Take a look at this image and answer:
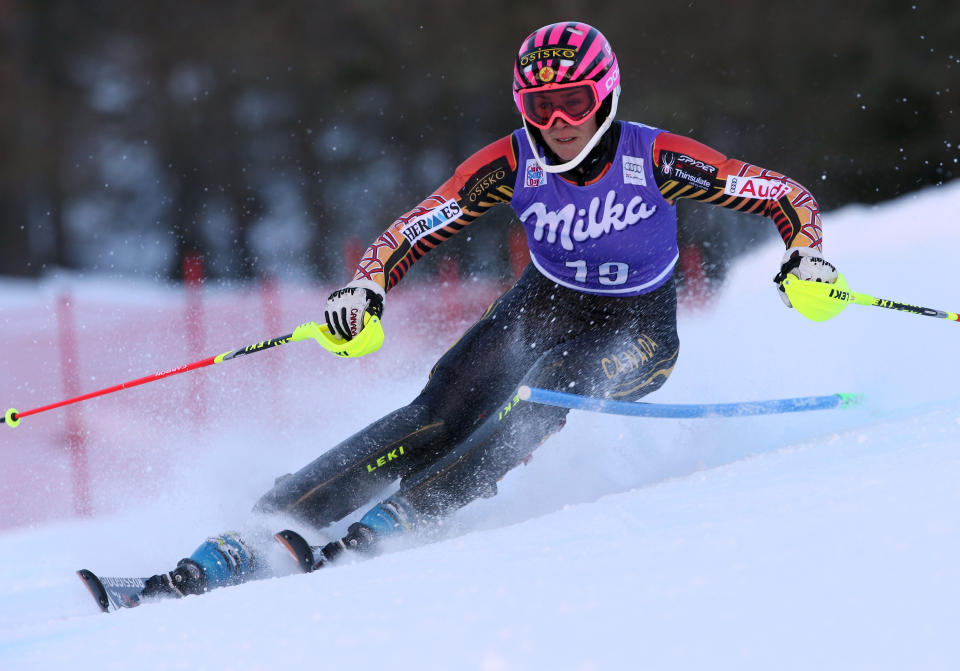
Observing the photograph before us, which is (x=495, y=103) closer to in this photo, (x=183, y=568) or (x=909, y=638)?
(x=183, y=568)

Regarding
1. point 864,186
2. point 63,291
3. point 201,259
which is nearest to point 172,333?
point 63,291

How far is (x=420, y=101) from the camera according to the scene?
6.72m

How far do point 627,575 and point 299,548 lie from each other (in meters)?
0.88

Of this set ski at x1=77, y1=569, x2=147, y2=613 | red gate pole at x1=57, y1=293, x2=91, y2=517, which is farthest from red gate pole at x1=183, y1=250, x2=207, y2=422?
ski at x1=77, y1=569, x2=147, y2=613

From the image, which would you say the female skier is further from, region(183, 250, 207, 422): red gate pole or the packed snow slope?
region(183, 250, 207, 422): red gate pole

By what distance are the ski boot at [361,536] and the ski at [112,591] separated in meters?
0.35

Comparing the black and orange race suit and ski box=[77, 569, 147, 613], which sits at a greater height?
the black and orange race suit

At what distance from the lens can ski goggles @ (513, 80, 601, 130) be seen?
243cm

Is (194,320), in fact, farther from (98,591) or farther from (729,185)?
(729,185)

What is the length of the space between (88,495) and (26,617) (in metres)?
1.30

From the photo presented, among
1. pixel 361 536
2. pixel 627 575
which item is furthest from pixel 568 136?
pixel 627 575

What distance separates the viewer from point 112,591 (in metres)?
2.20

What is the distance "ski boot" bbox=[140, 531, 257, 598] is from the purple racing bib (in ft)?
3.72

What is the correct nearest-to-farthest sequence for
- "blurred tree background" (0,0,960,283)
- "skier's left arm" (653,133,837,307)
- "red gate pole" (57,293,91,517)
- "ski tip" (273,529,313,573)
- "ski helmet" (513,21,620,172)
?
1. "ski tip" (273,529,313,573)
2. "ski helmet" (513,21,620,172)
3. "skier's left arm" (653,133,837,307)
4. "red gate pole" (57,293,91,517)
5. "blurred tree background" (0,0,960,283)
